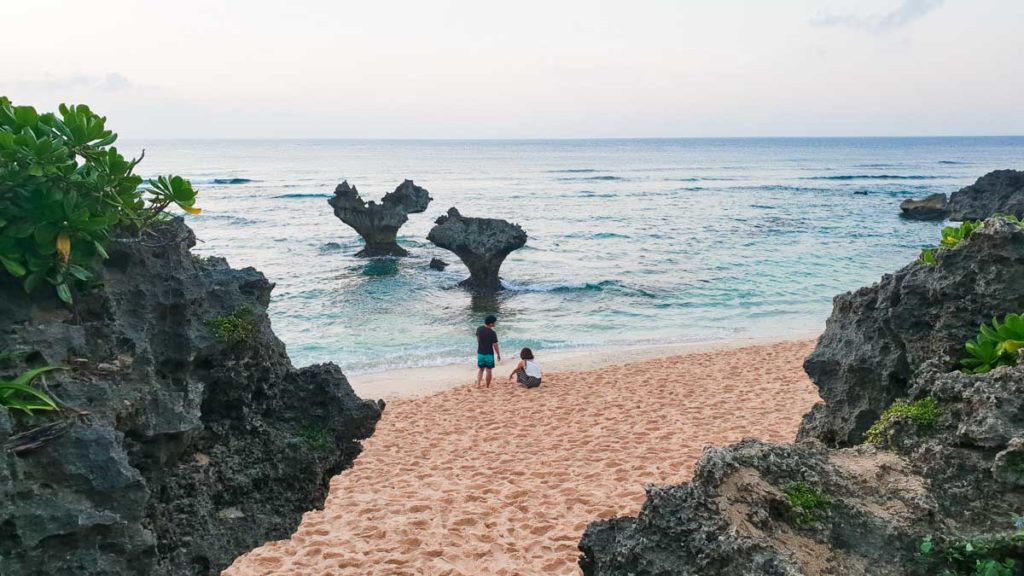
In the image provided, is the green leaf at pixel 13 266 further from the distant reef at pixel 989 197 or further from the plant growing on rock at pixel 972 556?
the distant reef at pixel 989 197

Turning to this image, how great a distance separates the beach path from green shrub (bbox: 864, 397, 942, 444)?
149 inches

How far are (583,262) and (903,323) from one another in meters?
27.7

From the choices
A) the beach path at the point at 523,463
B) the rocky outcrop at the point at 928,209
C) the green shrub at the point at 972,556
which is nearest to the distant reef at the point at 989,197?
the rocky outcrop at the point at 928,209

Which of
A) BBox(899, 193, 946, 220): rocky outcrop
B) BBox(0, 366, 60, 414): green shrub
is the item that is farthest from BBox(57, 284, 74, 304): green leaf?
BBox(899, 193, 946, 220): rocky outcrop

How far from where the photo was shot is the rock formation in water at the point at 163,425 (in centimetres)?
266

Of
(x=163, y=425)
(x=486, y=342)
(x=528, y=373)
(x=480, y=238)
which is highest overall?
(x=163, y=425)

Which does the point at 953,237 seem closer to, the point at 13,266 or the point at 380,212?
the point at 13,266

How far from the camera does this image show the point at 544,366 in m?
16.8

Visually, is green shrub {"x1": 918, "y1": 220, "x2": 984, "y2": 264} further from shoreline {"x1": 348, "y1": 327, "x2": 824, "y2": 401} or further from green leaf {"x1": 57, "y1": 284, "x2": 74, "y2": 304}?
shoreline {"x1": 348, "y1": 327, "x2": 824, "y2": 401}

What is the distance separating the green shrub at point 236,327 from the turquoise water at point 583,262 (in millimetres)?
13042

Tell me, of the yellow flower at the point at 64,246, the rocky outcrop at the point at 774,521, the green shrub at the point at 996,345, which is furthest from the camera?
the green shrub at the point at 996,345

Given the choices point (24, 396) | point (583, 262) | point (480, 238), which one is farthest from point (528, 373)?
point (583, 262)

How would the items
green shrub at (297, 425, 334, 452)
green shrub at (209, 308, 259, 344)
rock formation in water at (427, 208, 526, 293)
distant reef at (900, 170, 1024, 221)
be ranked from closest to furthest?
green shrub at (209, 308, 259, 344) < green shrub at (297, 425, 334, 452) < rock formation in water at (427, 208, 526, 293) < distant reef at (900, 170, 1024, 221)

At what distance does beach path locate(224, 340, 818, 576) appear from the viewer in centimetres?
715
